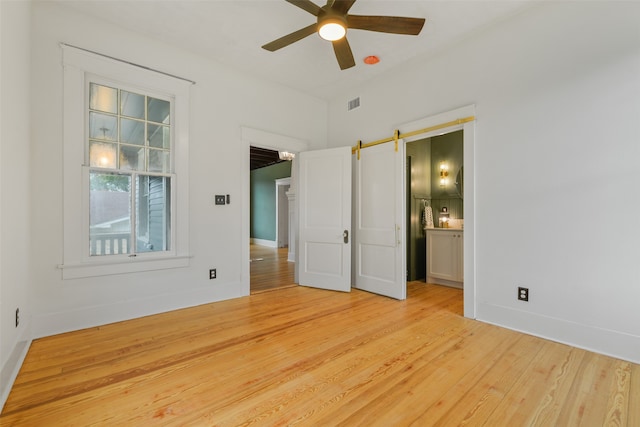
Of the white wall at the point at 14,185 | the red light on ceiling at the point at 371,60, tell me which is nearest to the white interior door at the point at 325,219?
the red light on ceiling at the point at 371,60

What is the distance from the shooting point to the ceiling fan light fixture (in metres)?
2.27

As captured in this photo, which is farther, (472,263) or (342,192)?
(342,192)

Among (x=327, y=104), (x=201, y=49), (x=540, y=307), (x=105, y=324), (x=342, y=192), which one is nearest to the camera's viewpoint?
(x=540, y=307)

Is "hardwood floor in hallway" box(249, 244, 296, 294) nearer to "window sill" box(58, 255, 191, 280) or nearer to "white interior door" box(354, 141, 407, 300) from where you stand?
"window sill" box(58, 255, 191, 280)

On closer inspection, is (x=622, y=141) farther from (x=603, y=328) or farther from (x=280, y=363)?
(x=280, y=363)

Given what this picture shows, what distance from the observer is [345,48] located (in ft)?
8.55

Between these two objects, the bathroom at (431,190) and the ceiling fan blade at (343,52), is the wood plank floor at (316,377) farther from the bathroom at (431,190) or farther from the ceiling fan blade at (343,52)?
the ceiling fan blade at (343,52)

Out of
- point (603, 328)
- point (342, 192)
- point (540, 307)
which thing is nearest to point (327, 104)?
point (342, 192)

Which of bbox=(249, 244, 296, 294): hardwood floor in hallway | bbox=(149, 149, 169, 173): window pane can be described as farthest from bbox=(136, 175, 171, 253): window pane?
bbox=(249, 244, 296, 294): hardwood floor in hallway

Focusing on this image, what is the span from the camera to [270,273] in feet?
17.7

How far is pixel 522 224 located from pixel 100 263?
4113 mm

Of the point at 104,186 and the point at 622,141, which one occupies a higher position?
the point at 622,141

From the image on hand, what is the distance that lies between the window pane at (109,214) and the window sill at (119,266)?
0.42 ft

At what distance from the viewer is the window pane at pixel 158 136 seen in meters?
3.28
